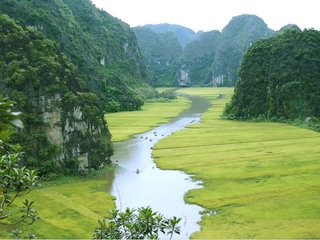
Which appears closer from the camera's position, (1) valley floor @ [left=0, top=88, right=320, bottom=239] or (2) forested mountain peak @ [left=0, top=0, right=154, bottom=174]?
(1) valley floor @ [left=0, top=88, right=320, bottom=239]

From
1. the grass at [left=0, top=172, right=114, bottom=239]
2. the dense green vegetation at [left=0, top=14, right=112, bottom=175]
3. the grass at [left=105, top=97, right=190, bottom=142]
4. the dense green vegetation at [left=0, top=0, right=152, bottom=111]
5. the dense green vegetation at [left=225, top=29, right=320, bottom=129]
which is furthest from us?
the dense green vegetation at [left=225, top=29, right=320, bottom=129]

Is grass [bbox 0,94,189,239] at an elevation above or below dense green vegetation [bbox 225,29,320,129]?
below

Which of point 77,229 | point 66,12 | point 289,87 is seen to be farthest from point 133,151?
point 66,12

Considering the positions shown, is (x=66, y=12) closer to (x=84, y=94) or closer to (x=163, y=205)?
(x=84, y=94)

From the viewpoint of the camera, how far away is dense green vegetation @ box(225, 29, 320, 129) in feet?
263

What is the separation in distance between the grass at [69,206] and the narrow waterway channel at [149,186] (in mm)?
1315

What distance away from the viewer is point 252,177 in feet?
123

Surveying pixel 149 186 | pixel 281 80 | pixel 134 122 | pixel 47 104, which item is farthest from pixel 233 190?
pixel 281 80

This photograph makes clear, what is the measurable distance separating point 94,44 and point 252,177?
96440 mm

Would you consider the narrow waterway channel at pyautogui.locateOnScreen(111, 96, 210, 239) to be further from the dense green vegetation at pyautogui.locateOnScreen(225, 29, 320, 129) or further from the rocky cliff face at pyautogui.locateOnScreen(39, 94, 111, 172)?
the dense green vegetation at pyautogui.locateOnScreen(225, 29, 320, 129)

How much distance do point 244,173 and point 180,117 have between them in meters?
53.2

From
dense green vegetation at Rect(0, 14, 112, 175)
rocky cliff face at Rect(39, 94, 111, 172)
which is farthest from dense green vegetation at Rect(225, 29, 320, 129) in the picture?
rocky cliff face at Rect(39, 94, 111, 172)

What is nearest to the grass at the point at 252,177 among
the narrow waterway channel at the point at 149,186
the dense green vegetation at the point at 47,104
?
the narrow waterway channel at the point at 149,186

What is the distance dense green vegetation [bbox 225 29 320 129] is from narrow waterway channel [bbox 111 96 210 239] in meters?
32.9
